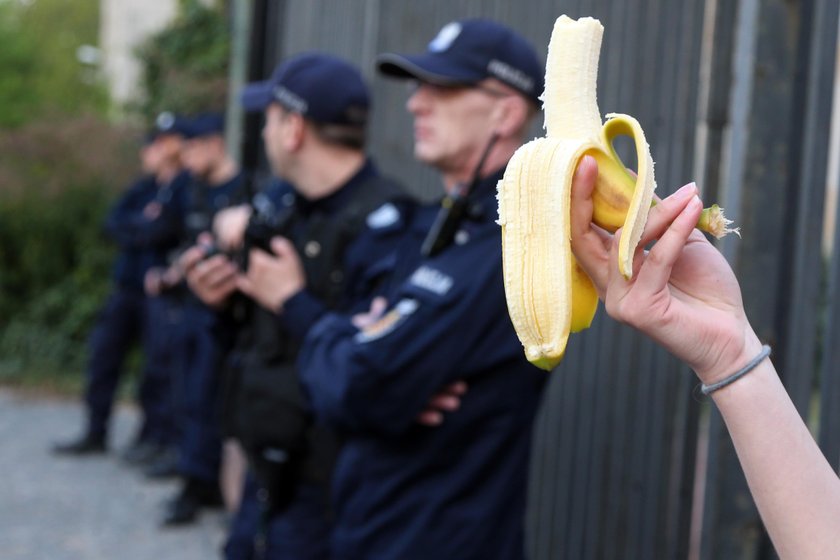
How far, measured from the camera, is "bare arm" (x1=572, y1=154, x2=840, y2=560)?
58.1 inches

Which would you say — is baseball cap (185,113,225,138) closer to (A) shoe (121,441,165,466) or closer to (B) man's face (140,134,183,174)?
(B) man's face (140,134,183,174)

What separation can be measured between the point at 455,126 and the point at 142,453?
617 centimetres

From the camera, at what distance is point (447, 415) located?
9.54ft

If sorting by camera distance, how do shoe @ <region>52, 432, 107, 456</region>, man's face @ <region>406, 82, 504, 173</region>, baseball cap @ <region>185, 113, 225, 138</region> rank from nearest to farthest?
man's face @ <region>406, 82, 504, 173</region>, baseball cap @ <region>185, 113, 225, 138</region>, shoe @ <region>52, 432, 107, 456</region>

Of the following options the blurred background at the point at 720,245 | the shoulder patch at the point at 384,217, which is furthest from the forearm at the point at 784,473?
the shoulder patch at the point at 384,217

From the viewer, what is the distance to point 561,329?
59.1 inches

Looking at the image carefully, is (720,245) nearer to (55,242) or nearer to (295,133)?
(295,133)

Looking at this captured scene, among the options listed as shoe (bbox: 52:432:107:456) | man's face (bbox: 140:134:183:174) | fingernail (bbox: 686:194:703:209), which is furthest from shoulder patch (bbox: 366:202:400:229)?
shoe (bbox: 52:432:107:456)

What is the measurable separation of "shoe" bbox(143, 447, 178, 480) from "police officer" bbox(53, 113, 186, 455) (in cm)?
14

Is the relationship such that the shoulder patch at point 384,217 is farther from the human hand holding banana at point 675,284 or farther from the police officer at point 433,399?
the human hand holding banana at point 675,284

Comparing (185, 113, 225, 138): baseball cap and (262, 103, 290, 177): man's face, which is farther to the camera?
(185, 113, 225, 138): baseball cap

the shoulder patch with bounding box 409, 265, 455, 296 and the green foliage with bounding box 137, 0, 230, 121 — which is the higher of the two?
the green foliage with bounding box 137, 0, 230, 121

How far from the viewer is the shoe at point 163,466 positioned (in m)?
8.37

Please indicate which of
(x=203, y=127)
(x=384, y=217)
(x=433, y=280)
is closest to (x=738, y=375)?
(x=433, y=280)
